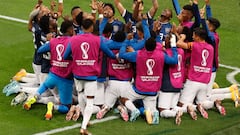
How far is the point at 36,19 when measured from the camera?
1287cm

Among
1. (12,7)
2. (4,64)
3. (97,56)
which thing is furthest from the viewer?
(12,7)

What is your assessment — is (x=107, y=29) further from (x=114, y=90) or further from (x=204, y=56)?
(x=204, y=56)

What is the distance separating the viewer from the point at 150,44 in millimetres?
11328

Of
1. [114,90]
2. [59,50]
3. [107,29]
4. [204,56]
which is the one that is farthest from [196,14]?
[59,50]

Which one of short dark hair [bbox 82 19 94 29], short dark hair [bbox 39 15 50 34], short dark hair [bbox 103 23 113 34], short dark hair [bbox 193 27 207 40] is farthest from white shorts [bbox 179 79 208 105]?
short dark hair [bbox 39 15 50 34]

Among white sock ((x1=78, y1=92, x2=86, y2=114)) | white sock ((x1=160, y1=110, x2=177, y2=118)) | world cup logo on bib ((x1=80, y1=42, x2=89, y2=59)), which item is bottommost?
white sock ((x1=160, y1=110, x2=177, y2=118))

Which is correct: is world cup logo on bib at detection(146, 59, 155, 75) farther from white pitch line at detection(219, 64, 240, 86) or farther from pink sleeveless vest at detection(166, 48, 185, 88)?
white pitch line at detection(219, 64, 240, 86)

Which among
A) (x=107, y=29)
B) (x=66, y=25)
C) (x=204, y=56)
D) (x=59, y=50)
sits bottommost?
(x=204, y=56)

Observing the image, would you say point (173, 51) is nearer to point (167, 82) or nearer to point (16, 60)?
point (167, 82)

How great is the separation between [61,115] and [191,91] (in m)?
2.44

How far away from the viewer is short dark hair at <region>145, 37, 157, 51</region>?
1132 centimetres

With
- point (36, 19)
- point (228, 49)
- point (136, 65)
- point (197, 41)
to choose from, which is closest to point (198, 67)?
point (197, 41)

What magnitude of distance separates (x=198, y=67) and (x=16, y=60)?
4.97 metres

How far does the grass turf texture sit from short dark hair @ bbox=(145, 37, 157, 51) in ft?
4.47
